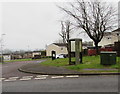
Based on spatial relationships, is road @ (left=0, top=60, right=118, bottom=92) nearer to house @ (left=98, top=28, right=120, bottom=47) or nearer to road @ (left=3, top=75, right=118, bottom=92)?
road @ (left=3, top=75, right=118, bottom=92)

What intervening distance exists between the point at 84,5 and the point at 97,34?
516 cm

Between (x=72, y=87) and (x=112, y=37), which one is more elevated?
(x=112, y=37)

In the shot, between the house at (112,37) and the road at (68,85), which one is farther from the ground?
the house at (112,37)

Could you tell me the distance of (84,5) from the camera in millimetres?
25312

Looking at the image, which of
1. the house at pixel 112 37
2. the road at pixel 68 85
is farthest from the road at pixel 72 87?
the house at pixel 112 37

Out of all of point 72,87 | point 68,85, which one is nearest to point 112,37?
point 68,85

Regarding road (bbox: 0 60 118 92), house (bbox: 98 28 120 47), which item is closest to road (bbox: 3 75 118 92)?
road (bbox: 0 60 118 92)

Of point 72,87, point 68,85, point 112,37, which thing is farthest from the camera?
point 112,37

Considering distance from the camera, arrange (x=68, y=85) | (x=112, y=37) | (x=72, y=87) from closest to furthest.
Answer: (x=72, y=87)
(x=68, y=85)
(x=112, y=37)

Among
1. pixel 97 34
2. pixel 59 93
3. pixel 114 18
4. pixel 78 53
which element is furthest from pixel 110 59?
pixel 114 18

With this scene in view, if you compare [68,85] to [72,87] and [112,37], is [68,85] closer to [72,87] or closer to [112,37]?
[72,87]

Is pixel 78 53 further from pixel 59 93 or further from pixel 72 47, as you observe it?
pixel 59 93

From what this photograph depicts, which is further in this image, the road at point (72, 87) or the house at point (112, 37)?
the house at point (112, 37)

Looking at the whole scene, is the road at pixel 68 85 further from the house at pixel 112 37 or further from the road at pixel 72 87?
the house at pixel 112 37
